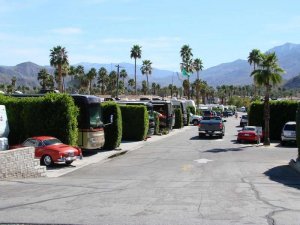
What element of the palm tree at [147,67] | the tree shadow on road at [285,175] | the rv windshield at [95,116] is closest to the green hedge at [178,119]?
the rv windshield at [95,116]

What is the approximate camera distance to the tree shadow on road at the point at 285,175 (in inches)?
688

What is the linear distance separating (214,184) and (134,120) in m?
22.8

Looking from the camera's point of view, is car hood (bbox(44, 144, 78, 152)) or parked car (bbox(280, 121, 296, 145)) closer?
car hood (bbox(44, 144, 78, 152))

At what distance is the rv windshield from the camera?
85.4ft

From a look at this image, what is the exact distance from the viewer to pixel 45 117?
24312 millimetres

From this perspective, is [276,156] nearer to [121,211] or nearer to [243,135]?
[243,135]

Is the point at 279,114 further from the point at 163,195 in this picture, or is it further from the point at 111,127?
the point at 163,195

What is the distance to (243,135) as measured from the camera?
38.0 m

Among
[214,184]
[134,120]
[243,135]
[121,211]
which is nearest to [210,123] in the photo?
[243,135]

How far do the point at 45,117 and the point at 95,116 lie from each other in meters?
3.16

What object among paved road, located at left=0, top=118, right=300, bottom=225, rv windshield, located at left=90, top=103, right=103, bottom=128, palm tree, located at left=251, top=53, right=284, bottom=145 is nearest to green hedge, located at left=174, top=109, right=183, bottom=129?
palm tree, located at left=251, top=53, right=284, bottom=145

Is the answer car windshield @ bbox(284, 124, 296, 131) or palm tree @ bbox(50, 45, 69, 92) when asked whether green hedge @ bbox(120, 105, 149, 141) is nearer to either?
car windshield @ bbox(284, 124, 296, 131)

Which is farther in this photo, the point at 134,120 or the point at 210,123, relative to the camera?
the point at 210,123

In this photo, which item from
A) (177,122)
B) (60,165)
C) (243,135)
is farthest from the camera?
(177,122)
